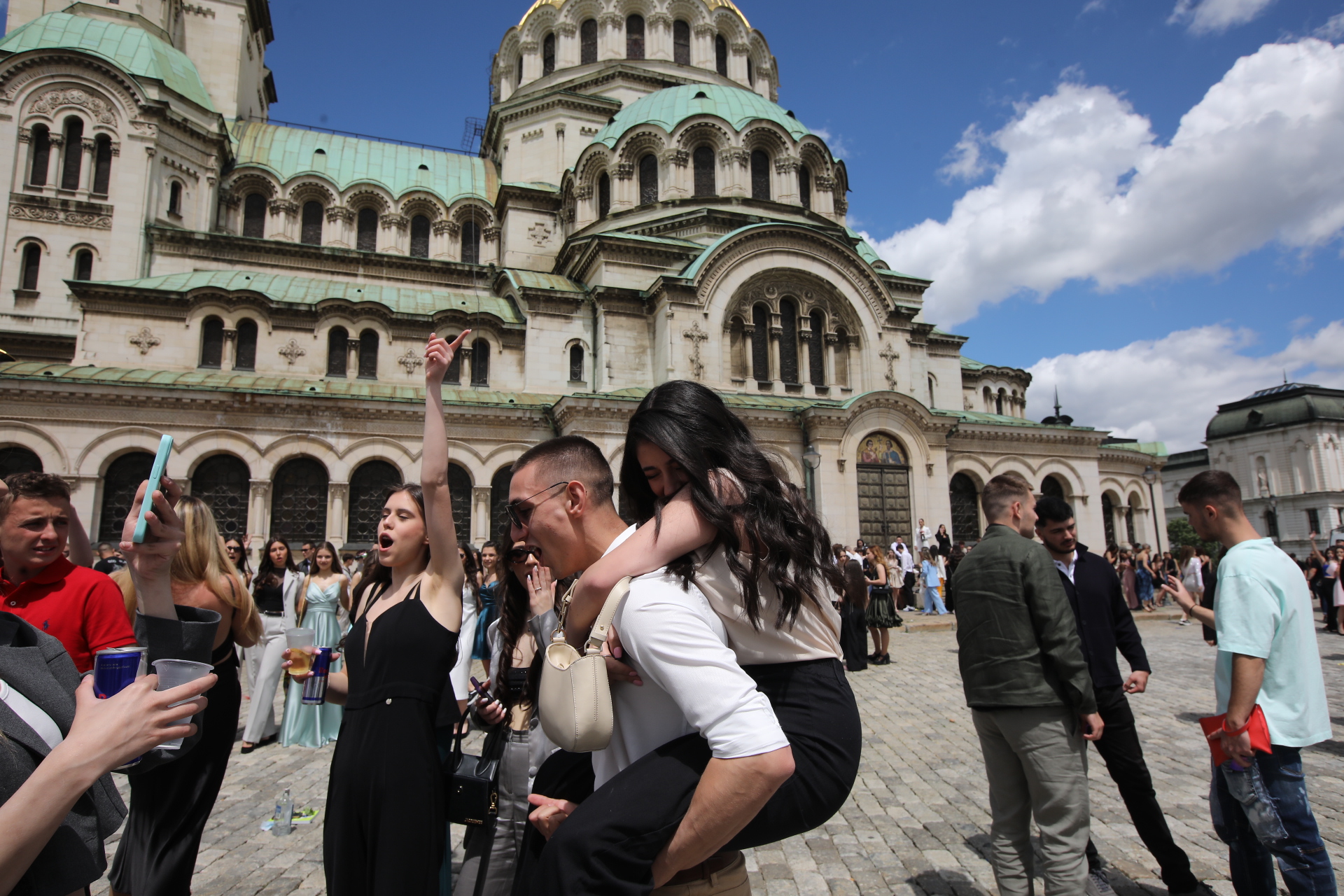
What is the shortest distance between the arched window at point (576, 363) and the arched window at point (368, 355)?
20.6ft

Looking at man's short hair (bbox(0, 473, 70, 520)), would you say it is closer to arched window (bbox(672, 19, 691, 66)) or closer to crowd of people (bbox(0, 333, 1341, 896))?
crowd of people (bbox(0, 333, 1341, 896))

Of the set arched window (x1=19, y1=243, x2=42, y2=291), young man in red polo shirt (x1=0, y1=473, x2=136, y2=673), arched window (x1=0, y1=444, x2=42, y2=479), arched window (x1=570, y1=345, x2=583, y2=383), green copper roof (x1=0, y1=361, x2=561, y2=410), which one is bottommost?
young man in red polo shirt (x1=0, y1=473, x2=136, y2=673)

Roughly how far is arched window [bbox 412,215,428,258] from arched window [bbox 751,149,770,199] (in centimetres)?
1390

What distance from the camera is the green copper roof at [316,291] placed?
22266mm

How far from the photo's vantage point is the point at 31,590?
3.17 meters

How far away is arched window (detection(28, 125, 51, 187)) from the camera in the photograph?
23875 mm

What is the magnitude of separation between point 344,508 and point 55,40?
20.8 metres

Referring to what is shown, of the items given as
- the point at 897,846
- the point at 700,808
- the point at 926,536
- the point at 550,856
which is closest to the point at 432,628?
the point at 550,856

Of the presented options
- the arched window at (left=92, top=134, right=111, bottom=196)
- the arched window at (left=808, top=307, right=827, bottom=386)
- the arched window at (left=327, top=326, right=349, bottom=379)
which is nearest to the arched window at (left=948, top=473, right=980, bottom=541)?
the arched window at (left=808, top=307, right=827, bottom=386)

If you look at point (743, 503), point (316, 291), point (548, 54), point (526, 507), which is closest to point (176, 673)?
point (526, 507)

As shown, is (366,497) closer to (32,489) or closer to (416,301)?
(416,301)

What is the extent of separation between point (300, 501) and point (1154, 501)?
107 feet

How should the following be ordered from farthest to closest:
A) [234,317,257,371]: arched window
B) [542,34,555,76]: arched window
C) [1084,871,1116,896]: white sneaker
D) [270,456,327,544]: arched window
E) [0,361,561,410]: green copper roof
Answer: [542,34,555,76]: arched window
[234,317,257,371]: arched window
[270,456,327,544]: arched window
[0,361,561,410]: green copper roof
[1084,871,1116,896]: white sneaker

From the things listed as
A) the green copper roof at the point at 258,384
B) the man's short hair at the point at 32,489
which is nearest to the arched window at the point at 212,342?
the green copper roof at the point at 258,384
